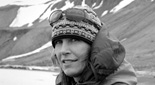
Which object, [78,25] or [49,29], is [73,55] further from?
[49,29]

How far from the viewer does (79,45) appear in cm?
254

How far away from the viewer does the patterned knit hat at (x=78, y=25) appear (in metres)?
2.54

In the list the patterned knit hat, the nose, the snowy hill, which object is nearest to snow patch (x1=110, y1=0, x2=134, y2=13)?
the snowy hill

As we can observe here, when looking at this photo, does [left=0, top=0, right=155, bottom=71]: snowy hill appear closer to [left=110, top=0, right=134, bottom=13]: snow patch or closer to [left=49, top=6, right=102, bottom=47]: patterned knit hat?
[left=110, top=0, right=134, bottom=13]: snow patch

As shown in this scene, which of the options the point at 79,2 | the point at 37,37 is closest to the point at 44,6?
the point at 79,2

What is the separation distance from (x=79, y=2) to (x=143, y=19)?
3657 cm

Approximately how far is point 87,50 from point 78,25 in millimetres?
200

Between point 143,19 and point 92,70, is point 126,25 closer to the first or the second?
point 143,19

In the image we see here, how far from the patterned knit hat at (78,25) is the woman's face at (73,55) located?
0.14 ft

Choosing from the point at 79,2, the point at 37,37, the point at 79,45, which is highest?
the point at 79,2

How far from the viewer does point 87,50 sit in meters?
2.55

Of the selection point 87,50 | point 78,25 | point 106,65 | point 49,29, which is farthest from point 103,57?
point 49,29

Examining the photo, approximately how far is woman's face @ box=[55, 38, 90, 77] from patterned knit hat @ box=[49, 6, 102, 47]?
0.04m

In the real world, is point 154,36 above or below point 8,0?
below
